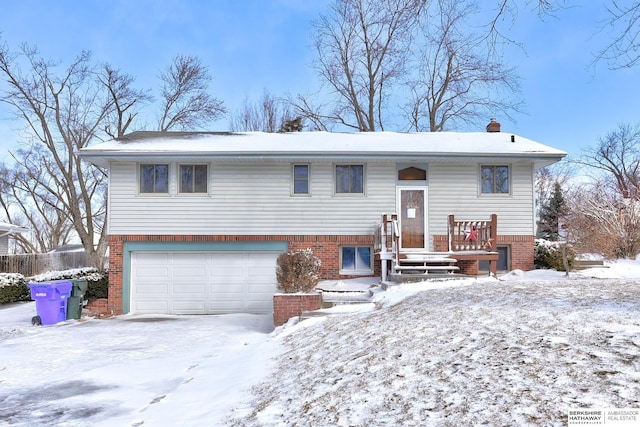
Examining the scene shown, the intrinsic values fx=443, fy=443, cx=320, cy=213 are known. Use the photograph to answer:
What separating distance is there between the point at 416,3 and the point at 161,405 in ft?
19.6

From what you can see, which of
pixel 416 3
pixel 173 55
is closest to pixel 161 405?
pixel 416 3

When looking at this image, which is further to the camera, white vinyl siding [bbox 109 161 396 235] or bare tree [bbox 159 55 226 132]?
bare tree [bbox 159 55 226 132]

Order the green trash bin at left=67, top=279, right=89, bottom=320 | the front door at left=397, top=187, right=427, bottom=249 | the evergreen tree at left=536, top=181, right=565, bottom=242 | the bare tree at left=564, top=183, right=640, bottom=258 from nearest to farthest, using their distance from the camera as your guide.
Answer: the green trash bin at left=67, top=279, right=89, bottom=320
the front door at left=397, top=187, right=427, bottom=249
the bare tree at left=564, top=183, right=640, bottom=258
the evergreen tree at left=536, top=181, right=565, bottom=242

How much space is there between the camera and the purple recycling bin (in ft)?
36.2


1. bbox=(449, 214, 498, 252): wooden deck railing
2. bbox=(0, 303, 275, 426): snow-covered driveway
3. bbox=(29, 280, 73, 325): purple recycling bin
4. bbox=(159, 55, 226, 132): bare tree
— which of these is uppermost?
bbox=(159, 55, 226, 132): bare tree

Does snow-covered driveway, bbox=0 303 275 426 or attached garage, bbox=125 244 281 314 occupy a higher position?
attached garage, bbox=125 244 281 314

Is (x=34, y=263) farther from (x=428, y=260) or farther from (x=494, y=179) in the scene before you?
(x=494, y=179)

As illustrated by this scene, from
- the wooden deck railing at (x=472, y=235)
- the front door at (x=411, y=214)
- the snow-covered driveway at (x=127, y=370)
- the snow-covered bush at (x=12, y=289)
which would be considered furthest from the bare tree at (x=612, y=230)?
the snow-covered bush at (x=12, y=289)

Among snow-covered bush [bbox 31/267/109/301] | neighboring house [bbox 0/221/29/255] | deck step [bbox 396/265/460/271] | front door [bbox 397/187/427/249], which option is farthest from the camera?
neighboring house [bbox 0/221/29/255]

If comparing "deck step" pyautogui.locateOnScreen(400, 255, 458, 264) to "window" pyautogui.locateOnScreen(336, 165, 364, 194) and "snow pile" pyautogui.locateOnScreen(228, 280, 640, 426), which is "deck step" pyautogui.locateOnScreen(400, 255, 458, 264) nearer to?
"window" pyautogui.locateOnScreen(336, 165, 364, 194)

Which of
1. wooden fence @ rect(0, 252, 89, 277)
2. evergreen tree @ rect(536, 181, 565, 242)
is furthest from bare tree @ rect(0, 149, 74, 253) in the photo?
evergreen tree @ rect(536, 181, 565, 242)

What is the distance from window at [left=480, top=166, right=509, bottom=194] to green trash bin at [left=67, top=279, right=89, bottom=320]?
11.8m

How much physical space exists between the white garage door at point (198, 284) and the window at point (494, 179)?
275 inches

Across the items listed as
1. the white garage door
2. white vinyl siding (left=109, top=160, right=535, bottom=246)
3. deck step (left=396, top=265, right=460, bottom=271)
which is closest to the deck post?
white vinyl siding (left=109, top=160, right=535, bottom=246)
